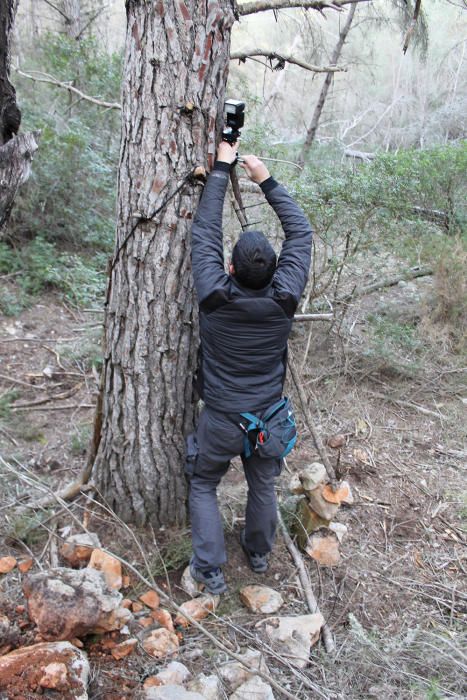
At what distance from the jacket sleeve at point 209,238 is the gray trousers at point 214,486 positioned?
2.27 ft

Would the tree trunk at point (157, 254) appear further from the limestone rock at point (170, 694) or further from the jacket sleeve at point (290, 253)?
the limestone rock at point (170, 694)

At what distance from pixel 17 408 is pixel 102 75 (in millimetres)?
5555

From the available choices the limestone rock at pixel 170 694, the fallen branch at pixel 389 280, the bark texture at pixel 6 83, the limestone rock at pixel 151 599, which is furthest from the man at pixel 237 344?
the fallen branch at pixel 389 280

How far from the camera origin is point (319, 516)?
311cm

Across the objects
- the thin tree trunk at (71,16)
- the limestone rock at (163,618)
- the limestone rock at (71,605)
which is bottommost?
the limestone rock at (163,618)

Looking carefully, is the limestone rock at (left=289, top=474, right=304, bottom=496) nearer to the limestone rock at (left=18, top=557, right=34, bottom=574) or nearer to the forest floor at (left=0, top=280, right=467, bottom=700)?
the forest floor at (left=0, top=280, right=467, bottom=700)

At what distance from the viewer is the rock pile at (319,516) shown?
3066 millimetres

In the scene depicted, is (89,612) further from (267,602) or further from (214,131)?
(214,131)

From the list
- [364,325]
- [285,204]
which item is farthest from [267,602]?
[364,325]

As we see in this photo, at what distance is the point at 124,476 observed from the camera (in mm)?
2936

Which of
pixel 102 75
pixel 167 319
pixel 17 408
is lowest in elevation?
pixel 17 408

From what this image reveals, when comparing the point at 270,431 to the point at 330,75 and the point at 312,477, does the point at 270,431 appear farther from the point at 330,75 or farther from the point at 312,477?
the point at 330,75

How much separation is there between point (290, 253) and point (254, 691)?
6.52ft

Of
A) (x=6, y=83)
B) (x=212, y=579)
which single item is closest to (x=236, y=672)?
(x=212, y=579)
